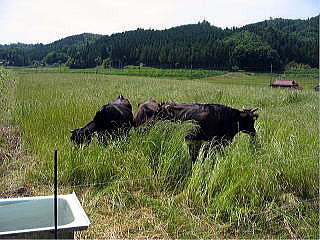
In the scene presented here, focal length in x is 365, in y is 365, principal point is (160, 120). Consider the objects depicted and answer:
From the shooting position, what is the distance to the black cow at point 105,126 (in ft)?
19.4

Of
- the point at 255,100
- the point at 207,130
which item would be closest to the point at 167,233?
the point at 207,130

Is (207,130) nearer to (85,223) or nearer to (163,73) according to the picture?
(85,223)

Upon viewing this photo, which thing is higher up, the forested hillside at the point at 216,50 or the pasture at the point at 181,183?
the forested hillside at the point at 216,50

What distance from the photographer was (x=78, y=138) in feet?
19.4

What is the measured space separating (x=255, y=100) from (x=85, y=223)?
1220cm

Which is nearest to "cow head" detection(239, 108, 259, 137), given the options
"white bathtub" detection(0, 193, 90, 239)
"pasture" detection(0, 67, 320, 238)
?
"pasture" detection(0, 67, 320, 238)

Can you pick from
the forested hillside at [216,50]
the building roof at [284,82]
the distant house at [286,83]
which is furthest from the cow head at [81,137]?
the building roof at [284,82]

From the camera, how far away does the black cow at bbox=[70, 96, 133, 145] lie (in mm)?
5907

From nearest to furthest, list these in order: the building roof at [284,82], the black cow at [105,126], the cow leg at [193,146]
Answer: the cow leg at [193,146] < the black cow at [105,126] < the building roof at [284,82]

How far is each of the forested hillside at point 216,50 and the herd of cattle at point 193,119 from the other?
15557 millimetres

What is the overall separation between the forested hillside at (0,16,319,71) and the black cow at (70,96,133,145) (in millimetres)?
16007

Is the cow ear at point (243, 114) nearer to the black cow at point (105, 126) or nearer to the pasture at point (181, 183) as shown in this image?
the pasture at point (181, 183)

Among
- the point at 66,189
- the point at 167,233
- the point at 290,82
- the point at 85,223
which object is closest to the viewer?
the point at 85,223

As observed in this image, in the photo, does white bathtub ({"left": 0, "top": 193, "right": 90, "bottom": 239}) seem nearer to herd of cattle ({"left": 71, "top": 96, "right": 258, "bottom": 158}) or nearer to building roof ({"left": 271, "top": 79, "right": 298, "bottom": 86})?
herd of cattle ({"left": 71, "top": 96, "right": 258, "bottom": 158})
